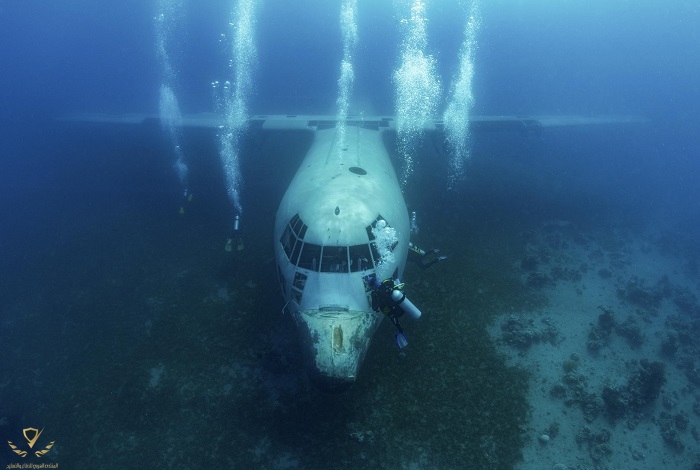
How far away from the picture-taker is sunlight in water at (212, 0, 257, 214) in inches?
939

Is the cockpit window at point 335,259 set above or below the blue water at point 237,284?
above

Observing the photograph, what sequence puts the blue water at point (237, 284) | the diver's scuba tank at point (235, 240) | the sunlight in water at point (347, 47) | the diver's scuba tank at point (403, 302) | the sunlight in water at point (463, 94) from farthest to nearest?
the sunlight in water at point (347, 47), the sunlight in water at point (463, 94), the diver's scuba tank at point (235, 240), the blue water at point (237, 284), the diver's scuba tank at point (403, 302)

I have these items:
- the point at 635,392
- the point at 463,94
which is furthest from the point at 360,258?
the point at 463,94

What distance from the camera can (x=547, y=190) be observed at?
2370 centimetres

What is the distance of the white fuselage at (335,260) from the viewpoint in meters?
8.31

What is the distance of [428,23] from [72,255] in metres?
63.2

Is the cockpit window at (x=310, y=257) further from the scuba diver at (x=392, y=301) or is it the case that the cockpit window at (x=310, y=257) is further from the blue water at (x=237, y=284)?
the blue water at (x=237, y=284)

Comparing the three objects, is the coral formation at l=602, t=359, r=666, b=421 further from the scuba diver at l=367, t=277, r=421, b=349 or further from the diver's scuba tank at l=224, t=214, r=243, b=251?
the diver's scuba tank at l=224, t=214, r=243, b=251

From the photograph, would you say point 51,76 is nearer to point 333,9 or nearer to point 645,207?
point 333,9

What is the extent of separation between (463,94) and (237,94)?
3806cm
